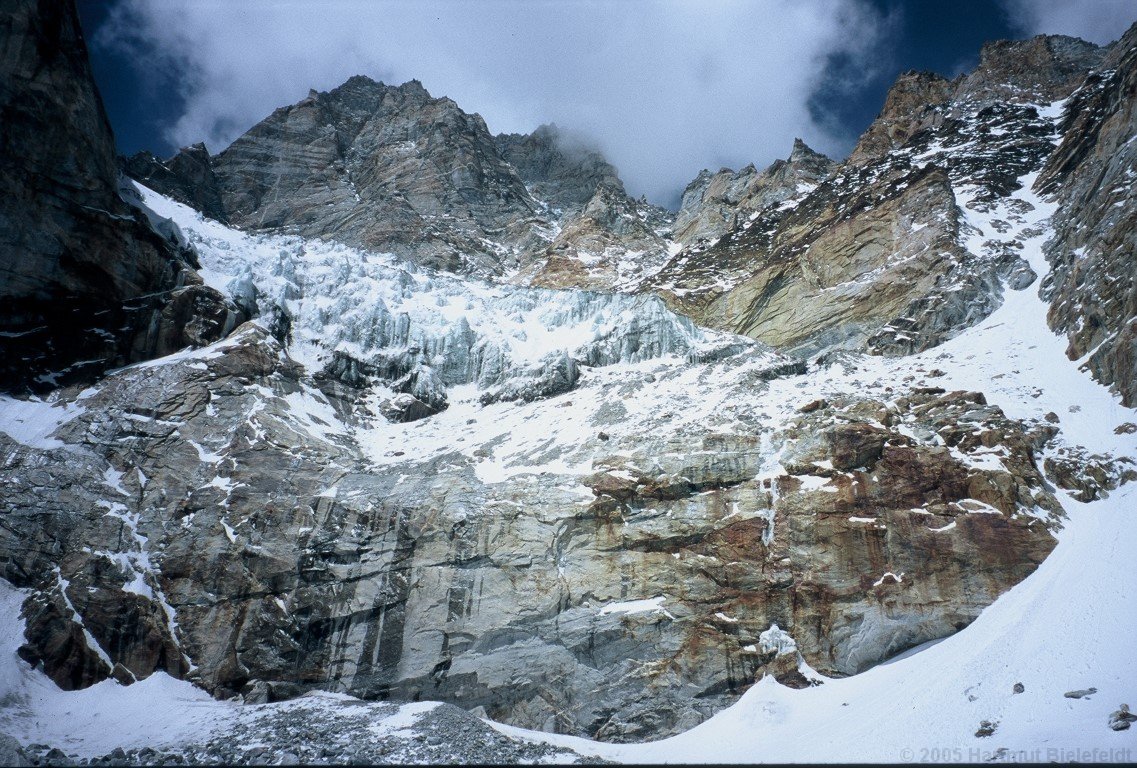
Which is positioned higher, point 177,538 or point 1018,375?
point 1018,375

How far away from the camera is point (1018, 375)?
3294 cm

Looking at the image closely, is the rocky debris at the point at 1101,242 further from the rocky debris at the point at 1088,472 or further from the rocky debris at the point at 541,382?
the rocky debris at the point at 541,382

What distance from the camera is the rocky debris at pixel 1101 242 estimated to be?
98.5ft

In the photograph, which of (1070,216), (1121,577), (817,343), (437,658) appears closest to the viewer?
(1121,577)

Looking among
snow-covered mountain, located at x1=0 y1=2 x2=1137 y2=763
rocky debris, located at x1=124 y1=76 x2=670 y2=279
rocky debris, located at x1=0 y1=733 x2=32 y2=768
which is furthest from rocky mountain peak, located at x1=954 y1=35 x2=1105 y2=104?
rocky debris, located at x1=0 y1=733 x2=32 y2=768

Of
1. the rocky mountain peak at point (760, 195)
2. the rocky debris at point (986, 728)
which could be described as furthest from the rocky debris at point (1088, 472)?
the rocky mountain peak at point (760, 195)

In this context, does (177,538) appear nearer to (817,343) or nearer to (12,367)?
(12,367)

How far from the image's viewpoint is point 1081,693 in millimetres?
19484

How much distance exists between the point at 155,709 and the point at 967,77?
104198 mm

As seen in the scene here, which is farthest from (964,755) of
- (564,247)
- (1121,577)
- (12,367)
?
(564,247)

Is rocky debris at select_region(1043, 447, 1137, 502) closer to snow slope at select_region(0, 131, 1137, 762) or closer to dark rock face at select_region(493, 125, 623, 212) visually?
snow slope at select_region(0, 131, 1137, 762)

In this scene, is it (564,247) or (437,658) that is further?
(564,247)

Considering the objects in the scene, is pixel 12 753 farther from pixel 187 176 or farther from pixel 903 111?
pixel 903 111

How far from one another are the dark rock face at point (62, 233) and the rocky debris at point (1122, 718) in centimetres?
4892
